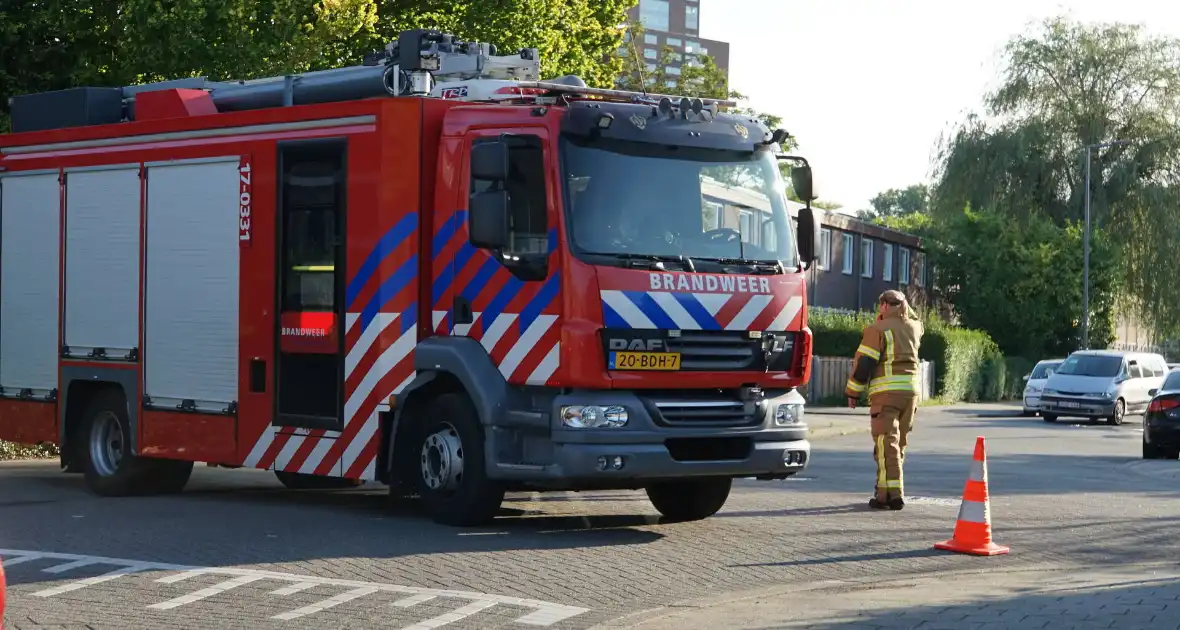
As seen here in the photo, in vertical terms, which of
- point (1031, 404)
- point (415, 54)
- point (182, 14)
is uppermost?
point (182, 14)

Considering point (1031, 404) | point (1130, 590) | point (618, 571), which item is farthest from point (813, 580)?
point (1031, 404)

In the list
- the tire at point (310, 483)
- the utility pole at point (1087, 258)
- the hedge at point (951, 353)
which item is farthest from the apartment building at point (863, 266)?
the tire at point (310, 483)

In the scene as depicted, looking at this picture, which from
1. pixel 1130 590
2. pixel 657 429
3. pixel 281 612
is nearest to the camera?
pixel 281 612

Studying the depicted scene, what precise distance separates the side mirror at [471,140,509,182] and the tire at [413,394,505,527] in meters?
1.65

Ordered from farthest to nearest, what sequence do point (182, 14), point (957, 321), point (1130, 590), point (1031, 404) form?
point (957, 321) → point (1031, 404) → point (182, 14) → point (1130, 590)

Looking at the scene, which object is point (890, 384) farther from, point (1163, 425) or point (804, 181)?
point (1163, 425)

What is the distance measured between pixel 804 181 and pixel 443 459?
11.3ft

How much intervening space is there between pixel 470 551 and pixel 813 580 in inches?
86.8

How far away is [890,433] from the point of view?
47.5 feet

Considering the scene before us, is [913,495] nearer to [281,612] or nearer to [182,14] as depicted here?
[281,612]

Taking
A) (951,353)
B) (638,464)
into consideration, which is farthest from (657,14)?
(638,464)

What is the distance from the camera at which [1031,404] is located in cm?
4184

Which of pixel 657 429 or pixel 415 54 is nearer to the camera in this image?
pixel 657 429

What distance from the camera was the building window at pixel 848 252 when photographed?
202 feet
